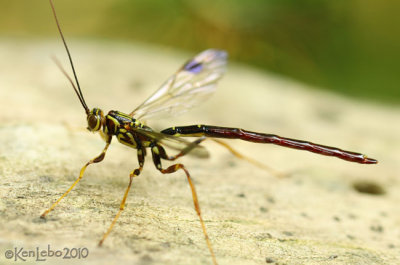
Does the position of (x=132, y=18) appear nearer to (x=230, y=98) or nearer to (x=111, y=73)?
(x=111, y=73)

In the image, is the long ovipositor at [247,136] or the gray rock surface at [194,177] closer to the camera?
the gray rock surface at [194,177]

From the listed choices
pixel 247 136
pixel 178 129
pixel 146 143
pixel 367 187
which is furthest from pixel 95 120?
pixel 367 187

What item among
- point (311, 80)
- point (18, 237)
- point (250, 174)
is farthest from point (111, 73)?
point (311, 80)

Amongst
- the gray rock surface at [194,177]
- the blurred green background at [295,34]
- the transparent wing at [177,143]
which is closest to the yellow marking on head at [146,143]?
the transparent wing at [177,143]

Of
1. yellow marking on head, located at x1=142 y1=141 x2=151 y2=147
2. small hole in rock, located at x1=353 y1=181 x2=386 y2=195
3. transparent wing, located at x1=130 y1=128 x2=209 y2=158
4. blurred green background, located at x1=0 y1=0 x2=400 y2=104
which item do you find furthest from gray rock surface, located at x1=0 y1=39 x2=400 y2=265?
blurred green background, located at x1=0 y1=0 x2=400 y2=104

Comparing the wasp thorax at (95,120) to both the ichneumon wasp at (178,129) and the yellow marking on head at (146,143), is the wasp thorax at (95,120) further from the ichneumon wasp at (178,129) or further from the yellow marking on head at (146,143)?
the yellow marking on head at (146,143)

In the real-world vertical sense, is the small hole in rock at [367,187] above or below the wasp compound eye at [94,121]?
above
